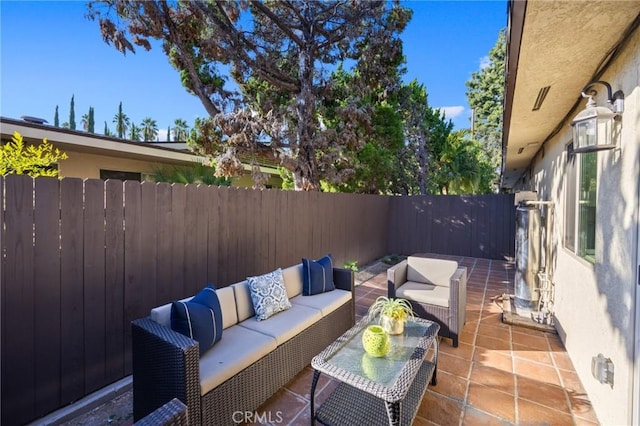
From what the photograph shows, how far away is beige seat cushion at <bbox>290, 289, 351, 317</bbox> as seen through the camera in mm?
3061

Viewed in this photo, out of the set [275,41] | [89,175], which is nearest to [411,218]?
[275,41]

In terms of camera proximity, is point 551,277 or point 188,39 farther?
point 188,39

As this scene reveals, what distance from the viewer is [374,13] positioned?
7305 millimetres

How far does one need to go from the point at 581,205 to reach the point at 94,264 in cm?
467

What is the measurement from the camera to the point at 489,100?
719 inches

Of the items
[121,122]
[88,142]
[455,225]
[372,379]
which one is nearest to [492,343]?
[372,379]

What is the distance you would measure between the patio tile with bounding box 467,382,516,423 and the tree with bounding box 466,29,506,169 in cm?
1730

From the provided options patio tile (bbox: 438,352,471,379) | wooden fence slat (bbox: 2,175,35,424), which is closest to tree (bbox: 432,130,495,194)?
patio tile (bbox: 438,352,471,379)

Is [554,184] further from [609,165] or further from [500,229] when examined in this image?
[500,229]

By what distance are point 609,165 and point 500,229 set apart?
6.44m

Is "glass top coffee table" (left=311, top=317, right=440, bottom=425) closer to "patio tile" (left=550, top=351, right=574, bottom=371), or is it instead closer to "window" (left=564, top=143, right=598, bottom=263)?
"patio tile" (left=550, top=351, right=574, bottom=371)

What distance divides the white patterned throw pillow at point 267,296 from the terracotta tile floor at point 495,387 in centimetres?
64

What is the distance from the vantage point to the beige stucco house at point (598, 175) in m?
1.71

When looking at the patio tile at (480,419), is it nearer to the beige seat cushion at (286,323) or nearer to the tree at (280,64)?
the beige seat cushion at (286,323)
